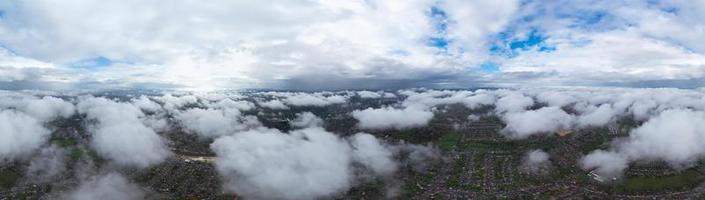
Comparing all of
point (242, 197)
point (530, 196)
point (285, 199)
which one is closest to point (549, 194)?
point (530, 196)

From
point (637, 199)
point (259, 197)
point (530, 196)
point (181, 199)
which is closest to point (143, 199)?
point (181, 199)

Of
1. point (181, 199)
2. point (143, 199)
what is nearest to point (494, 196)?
point (181, 199)

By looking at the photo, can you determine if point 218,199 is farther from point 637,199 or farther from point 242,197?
point 637,199

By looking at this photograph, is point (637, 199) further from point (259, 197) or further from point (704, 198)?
point (259, 197)

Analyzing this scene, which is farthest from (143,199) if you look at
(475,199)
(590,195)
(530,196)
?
(590,195)

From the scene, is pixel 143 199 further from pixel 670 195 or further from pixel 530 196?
pixel 670 195

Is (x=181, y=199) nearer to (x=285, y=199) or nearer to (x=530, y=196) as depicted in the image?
(x=285, y=199)
